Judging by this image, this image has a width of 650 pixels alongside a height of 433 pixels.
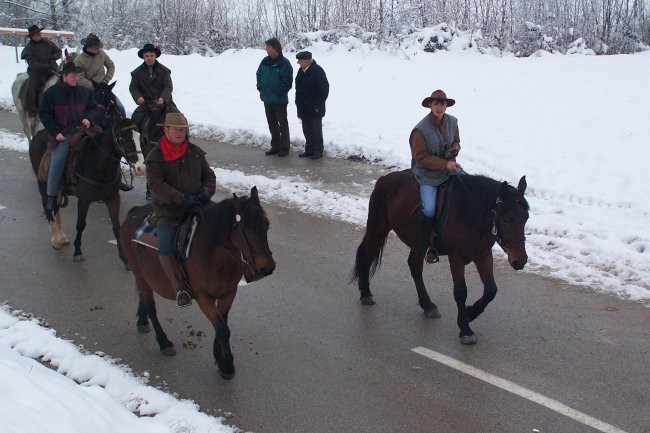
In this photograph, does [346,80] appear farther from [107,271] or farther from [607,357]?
[607,357]

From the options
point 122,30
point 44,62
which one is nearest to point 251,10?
point 122,30

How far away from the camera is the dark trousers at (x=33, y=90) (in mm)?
11648

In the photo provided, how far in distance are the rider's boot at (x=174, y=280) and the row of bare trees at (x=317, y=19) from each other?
1723 centimetres

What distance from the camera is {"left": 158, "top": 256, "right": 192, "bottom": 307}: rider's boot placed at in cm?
599

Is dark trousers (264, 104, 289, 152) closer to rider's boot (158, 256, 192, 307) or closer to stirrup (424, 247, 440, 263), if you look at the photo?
stirrup (424, 247, 440, 263)

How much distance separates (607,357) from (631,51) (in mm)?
16322

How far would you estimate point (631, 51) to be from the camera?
19.8 metres

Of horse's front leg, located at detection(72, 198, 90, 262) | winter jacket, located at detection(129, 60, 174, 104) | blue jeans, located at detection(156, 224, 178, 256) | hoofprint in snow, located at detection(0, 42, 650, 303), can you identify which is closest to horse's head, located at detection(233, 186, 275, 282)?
blue jeans, located at detection(156, 224, 178, 256)

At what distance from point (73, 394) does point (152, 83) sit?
797 cm

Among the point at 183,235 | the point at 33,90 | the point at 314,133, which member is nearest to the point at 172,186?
the point at 183,235

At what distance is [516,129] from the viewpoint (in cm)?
1441

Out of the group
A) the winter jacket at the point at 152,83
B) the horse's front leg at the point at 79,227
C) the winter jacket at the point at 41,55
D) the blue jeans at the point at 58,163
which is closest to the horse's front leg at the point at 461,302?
the horse's front leg at the point at 79,227

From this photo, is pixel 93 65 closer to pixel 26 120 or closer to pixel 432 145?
pixel 26 120

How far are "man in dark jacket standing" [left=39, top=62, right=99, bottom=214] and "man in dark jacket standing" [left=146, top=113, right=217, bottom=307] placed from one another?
385cm
